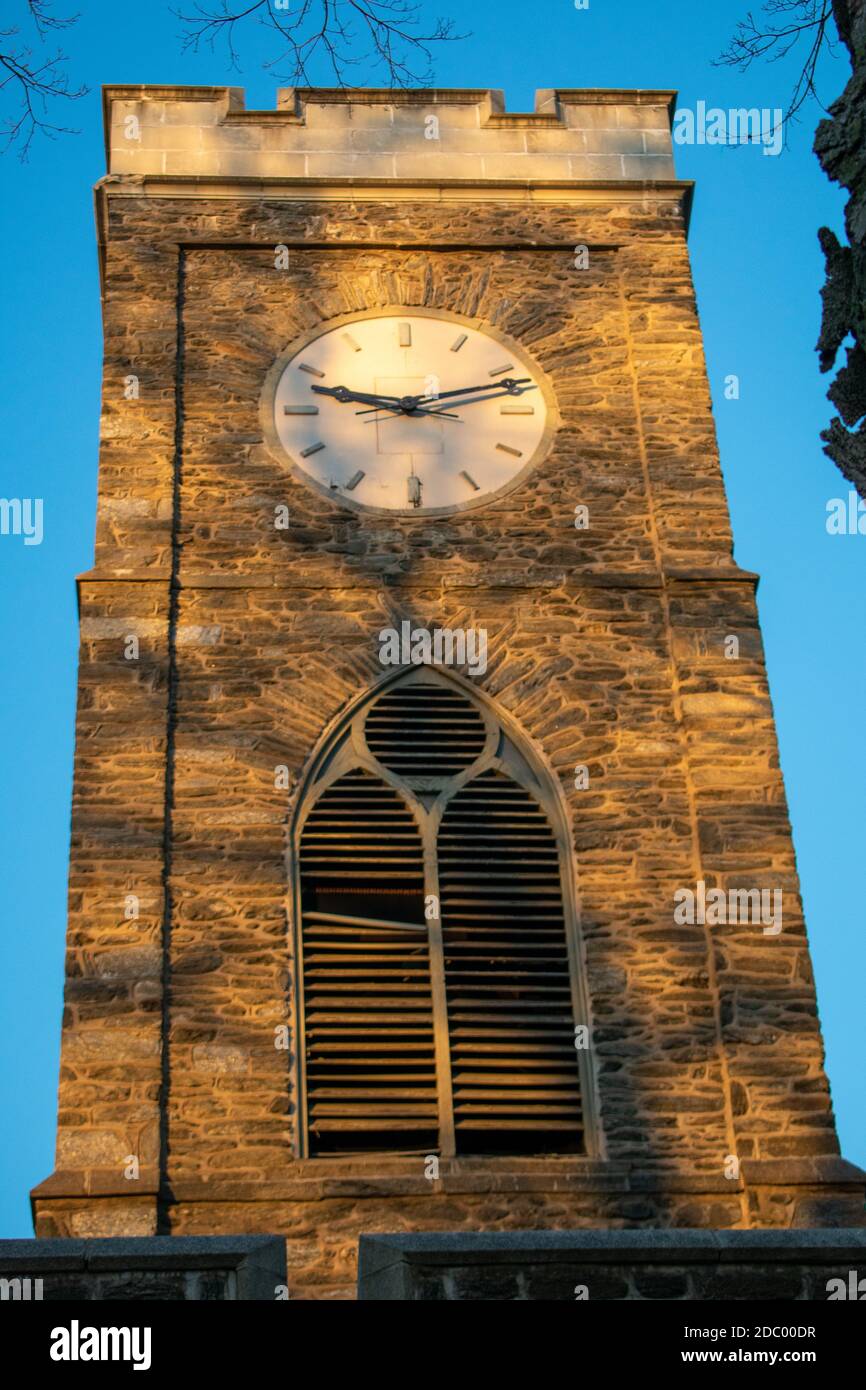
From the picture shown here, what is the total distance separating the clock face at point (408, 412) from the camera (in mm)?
16594

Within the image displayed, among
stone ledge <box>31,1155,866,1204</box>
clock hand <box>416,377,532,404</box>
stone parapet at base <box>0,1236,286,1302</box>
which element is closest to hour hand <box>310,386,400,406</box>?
clock hand <box>416,377,532,404</box>

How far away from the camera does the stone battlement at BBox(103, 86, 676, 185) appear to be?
18.5 meters

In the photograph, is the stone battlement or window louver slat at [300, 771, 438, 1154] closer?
window louver slat at [300, 771, 438, 1154]

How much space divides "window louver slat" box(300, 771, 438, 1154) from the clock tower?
0.08 feet

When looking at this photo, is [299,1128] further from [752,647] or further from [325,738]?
[752,647]

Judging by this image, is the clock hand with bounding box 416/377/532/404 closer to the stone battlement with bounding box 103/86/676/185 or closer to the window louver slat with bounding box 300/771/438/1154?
the stone battlement with bounding box 103/86/676/185

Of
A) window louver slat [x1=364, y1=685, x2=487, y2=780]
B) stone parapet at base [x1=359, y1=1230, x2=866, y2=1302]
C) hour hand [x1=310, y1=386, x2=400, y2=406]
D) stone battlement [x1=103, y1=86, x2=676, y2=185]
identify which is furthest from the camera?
stone battlement [x1=103, y1=86, x2=676, y2=185]

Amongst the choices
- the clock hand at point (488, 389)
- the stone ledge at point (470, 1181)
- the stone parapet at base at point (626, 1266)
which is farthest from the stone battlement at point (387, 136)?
the stone parapet at base at point (626, 1266)

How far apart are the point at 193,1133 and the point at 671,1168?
2.73 metres

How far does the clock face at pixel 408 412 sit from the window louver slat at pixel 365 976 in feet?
8.74

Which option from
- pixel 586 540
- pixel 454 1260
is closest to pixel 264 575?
pixel 586 540

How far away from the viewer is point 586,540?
1631 centimetres

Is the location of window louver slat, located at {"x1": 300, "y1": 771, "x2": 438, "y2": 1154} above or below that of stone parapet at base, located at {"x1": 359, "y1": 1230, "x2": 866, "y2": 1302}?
above
